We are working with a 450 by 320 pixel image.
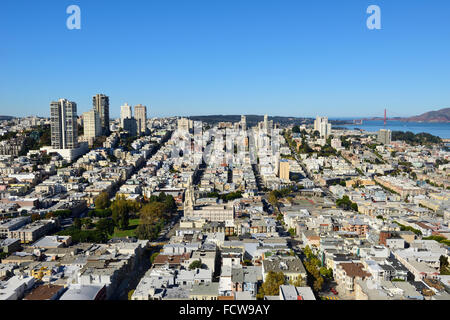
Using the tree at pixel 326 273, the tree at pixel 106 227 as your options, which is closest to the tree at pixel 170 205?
the tree at pixel 106 227

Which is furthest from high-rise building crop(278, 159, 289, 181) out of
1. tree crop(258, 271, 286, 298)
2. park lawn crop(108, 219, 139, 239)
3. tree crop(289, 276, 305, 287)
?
tree crop(258, 271, 286, 298)

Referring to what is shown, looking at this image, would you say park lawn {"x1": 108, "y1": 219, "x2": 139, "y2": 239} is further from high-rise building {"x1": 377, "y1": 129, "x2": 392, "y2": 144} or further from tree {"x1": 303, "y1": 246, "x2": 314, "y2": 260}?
high-rise building {"x1": 377, "y1": 129, "x2": 392, "y2": 144}

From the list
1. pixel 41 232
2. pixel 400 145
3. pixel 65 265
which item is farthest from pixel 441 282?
pixel 400 145

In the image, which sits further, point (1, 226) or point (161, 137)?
point (161, 137)

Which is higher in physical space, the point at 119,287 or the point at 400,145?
the point at 400,145

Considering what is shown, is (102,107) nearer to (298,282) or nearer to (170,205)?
(170,205)
